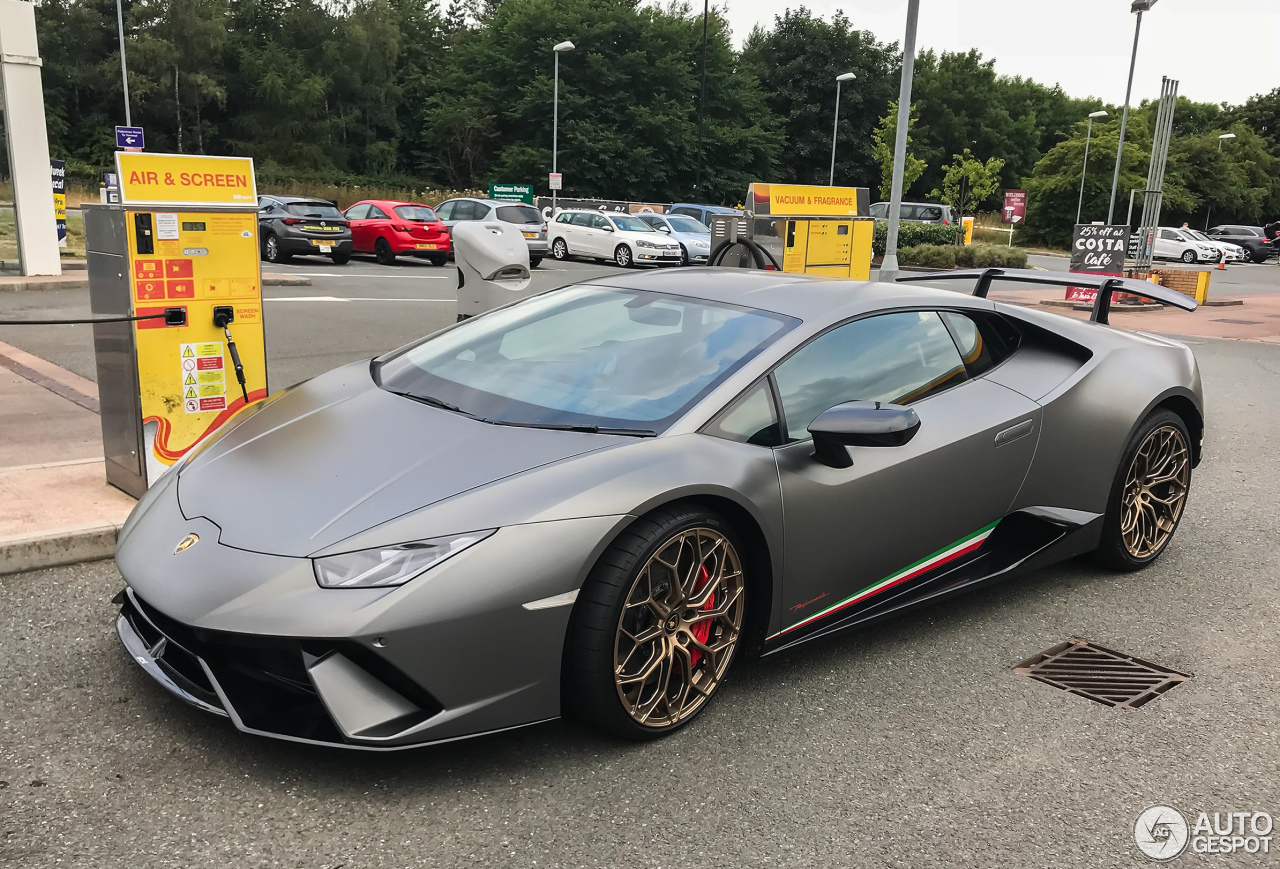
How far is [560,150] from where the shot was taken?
176 ft

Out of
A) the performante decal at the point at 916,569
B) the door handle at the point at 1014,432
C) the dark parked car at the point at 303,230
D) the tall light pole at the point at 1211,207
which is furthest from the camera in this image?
the tall light pole at the point at 1211,207

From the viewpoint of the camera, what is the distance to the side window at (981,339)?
404 cm

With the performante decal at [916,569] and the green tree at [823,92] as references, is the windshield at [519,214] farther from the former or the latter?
the green tree at [823,92]

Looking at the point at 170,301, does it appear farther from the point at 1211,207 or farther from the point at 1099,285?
the point at 1211,207

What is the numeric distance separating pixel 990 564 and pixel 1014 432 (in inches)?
20.2

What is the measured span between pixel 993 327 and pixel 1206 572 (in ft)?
5.45

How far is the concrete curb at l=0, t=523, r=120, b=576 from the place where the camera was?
406 cm

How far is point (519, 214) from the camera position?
24812mm

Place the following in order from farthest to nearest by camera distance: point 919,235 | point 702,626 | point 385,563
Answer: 1. point 919,235
2. point 702,626
3. point 385,563

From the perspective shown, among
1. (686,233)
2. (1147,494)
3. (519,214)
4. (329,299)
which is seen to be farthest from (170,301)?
(686,233)

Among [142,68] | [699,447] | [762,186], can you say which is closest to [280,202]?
[762,186]

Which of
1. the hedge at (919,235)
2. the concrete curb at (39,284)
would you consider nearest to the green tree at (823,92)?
the hedge at (919,235)

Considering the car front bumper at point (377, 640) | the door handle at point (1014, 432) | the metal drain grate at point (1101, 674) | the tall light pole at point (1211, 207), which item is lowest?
the metal drain grate at point (1101, 674)

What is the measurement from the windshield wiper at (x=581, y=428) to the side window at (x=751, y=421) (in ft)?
0.63
